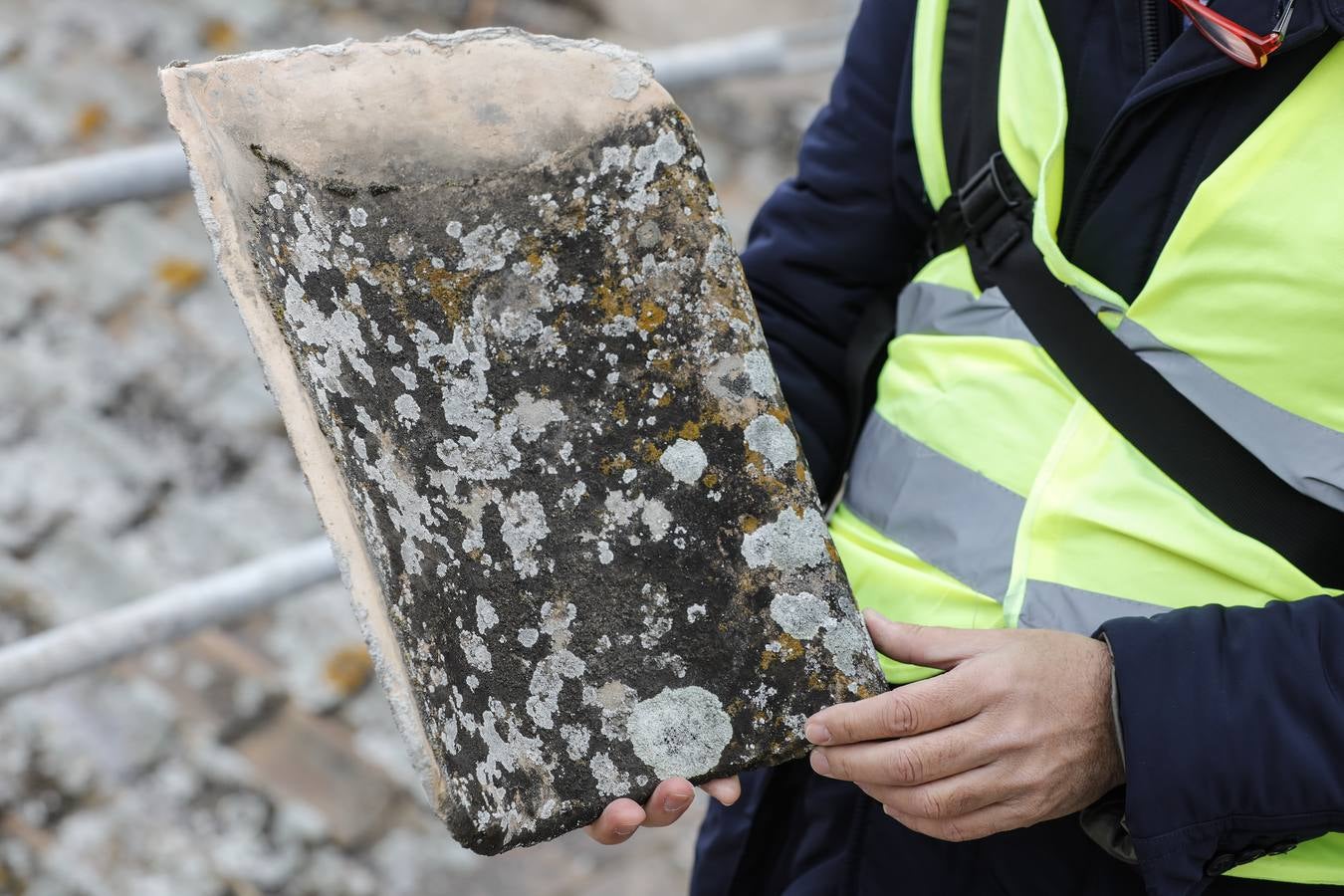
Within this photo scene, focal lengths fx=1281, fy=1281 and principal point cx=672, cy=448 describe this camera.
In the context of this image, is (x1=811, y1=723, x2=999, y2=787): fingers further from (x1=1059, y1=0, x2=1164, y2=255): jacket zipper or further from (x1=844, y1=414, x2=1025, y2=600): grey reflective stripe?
(x1=1059, y1=0, x2=1164, y2=255): jacket zipper

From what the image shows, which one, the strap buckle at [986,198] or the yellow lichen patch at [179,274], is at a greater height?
the strap buckle at [986,198]

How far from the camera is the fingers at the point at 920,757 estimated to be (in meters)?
0.82

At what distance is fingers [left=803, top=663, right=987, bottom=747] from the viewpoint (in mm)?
818

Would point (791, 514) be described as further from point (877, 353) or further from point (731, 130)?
point (731, 130)

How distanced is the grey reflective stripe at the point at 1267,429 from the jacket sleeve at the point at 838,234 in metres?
0.32

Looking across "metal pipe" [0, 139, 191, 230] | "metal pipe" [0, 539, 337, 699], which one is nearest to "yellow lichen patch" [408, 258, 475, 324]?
"metal pipe" [0, 539, 337, 699]

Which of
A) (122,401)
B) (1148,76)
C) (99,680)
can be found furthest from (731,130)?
(1148,76)

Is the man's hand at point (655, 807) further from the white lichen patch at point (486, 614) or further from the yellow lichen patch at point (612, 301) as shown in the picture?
the yellow lichen patch at point (612, 301)

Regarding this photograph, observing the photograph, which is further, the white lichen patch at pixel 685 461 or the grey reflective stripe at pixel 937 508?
the grey reflective stripe at pixel 937 508

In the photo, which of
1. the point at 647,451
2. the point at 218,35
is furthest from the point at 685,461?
the point at 218,35

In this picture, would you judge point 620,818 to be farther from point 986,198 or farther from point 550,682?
point 986,198

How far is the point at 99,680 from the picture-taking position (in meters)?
1.79

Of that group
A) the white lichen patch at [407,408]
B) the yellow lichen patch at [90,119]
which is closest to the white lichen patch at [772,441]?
the white lichen patch at [407,408]

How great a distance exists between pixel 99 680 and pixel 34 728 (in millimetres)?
107
